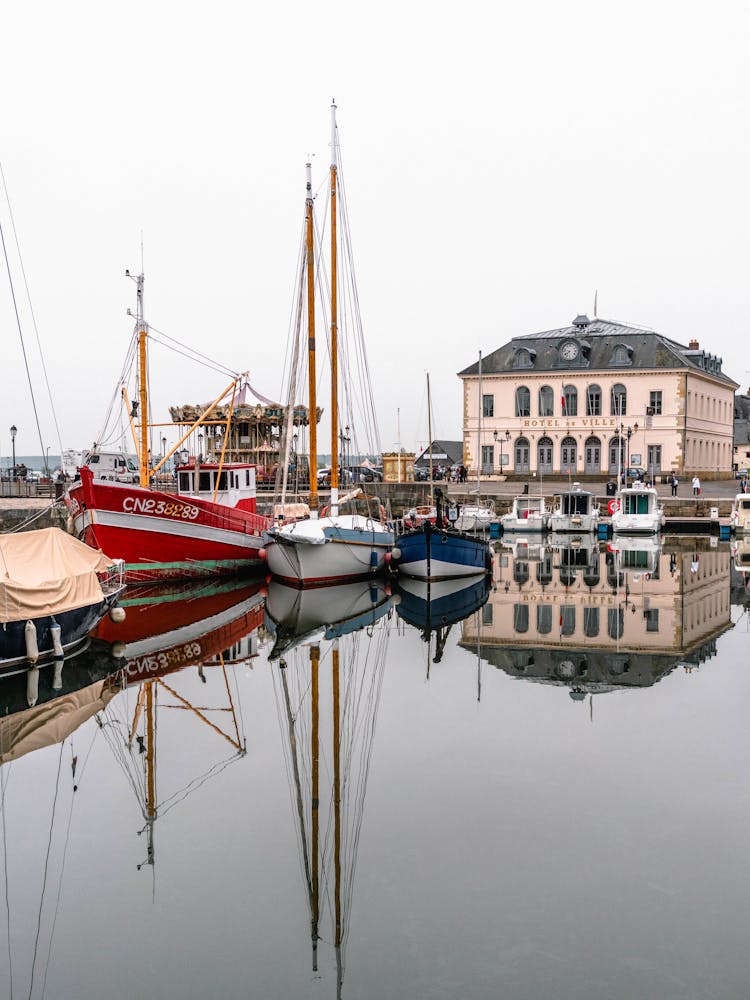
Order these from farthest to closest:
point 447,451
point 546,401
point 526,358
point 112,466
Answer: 1. point 447,451
2. point 526,358
3. point 546,401
4. point 112,466

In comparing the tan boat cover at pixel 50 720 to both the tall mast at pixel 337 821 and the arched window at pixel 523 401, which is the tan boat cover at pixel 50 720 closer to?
the tall mast at pixel 337 821

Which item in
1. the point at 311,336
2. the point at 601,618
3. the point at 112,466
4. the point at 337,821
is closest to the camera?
the point at 337,821

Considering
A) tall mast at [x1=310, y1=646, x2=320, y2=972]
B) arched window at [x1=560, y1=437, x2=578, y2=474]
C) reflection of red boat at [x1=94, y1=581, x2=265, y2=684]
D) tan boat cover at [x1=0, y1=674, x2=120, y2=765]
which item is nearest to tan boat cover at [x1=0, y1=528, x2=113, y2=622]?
reflection of red boat at [x1=94, y1=581, x2=265, y2=684]

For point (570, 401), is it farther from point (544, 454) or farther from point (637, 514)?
point (637, 514)

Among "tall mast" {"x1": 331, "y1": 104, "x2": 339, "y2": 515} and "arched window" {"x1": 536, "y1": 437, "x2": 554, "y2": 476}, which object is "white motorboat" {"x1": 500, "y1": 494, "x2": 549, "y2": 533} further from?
"tall mast" {"x1": 331, "y1": 104, "x2": 339, "y2": 515}

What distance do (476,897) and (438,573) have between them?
862 inches

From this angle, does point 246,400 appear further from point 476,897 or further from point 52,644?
point 476,897

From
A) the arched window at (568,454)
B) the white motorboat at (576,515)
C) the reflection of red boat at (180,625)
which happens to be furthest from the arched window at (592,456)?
the reflection of red boat at (180,625)

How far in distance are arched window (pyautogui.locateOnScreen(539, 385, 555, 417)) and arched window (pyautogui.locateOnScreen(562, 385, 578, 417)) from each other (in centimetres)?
87

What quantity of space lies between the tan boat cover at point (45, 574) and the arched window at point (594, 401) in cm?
5184

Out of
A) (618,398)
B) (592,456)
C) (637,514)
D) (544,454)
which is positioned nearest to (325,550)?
(637,514)

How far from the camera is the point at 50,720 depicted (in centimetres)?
1363

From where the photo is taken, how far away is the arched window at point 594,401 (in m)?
67.0

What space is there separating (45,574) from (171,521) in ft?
32.6
